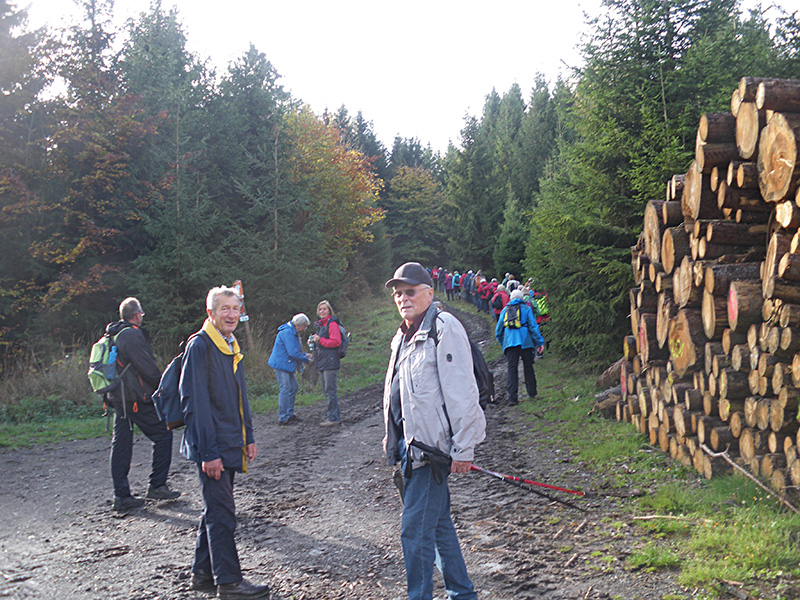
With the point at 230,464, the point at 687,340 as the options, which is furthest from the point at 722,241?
the point at 230,464

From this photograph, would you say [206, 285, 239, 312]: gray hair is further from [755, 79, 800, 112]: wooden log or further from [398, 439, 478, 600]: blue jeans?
[755, 79, 800, 112]: wooden log

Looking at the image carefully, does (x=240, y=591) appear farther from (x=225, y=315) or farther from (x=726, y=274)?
(x=726, y=274)

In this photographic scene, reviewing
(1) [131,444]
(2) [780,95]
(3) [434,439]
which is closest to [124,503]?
(1) [131,444]

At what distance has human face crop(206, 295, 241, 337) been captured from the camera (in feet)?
15.8

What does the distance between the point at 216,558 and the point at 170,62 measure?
24.8 m

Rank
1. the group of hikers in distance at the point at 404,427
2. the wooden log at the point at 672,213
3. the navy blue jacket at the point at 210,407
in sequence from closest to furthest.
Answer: the group of hikers in distance at the point at 404,427 → the navy blue jacket at the point at 210,407 → the wooden log at the point at 672,213

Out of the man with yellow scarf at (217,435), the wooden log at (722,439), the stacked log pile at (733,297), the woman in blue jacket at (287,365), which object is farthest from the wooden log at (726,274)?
the woman in blue jacket at (287,365)

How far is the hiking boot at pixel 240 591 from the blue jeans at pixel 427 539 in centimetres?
121

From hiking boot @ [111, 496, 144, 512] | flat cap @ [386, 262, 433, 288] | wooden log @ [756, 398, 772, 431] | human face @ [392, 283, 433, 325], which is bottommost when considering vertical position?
hiking boot @ [111, 496, 144, 512]

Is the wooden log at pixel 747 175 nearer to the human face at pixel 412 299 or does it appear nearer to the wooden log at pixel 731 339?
the wooden log at pixel 731 339

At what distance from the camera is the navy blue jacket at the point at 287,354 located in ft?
38.7

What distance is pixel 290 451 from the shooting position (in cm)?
948

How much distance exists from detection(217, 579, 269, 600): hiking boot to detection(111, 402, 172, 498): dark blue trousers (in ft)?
8.98

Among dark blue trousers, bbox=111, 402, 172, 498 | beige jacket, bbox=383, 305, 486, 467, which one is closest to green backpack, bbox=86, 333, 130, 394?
dark blue trousers, bbox=111, 402, 172, 498
